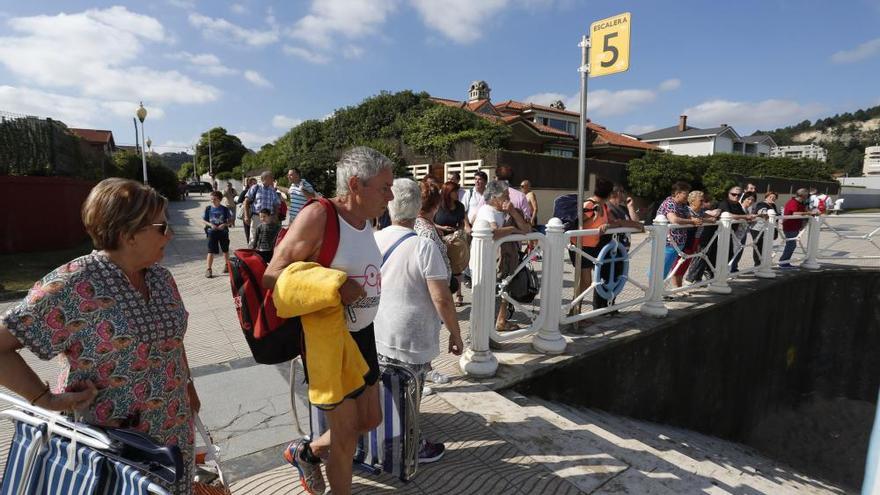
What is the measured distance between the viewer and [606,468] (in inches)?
106

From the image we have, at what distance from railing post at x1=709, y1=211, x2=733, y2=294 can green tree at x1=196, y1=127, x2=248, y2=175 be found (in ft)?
193

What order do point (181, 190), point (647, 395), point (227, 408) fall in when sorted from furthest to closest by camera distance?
point (181, 190) → point (647, 395) → point (227, 408)

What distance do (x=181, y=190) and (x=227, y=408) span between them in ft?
110

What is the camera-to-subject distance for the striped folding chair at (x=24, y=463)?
126 centimetres

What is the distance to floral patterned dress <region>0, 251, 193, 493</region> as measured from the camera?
1321 mm

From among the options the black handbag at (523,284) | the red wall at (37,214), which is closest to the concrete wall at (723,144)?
the black handbag at (523,284)

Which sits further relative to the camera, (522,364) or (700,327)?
(700,327)

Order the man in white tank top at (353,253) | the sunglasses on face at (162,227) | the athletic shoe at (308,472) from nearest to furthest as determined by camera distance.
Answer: the sunglasses on face at (162,227) → the man in white tank top at (353,253) → the athletic shoe at (308,472)

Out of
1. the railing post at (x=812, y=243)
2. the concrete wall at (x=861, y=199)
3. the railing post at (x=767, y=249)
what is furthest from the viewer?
the concrete wall at (x=861, y=199)

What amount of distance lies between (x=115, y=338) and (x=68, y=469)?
0.36 m

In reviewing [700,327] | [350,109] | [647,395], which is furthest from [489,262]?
[350,109]

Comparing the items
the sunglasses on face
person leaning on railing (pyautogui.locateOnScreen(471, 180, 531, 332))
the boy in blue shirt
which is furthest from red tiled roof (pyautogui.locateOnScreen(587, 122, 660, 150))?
the sunglasses on face

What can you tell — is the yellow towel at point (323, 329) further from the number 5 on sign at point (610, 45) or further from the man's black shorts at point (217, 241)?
the man's black shorts at point (217, 241)

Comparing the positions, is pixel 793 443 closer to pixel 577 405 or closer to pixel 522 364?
pixel 577 405
